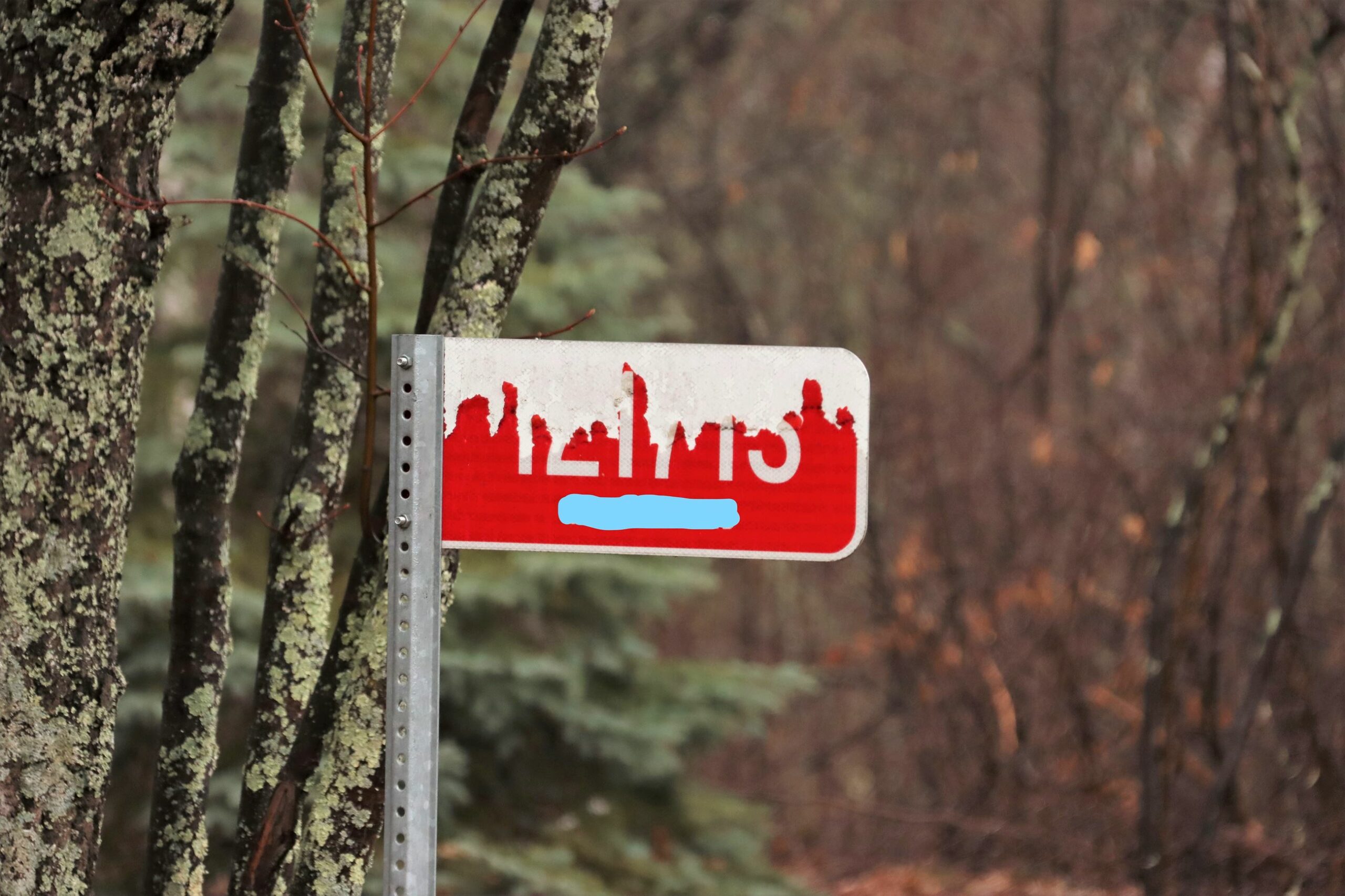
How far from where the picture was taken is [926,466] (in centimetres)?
909

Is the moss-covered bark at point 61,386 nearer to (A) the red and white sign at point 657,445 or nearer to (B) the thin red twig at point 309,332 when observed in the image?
(B) the thin red twig at point 309,332

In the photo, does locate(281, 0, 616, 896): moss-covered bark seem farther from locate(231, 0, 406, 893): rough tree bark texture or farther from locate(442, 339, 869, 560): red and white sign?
locate(442, 339, 869, 560): red and white sign

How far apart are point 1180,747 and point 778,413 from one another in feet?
16.1

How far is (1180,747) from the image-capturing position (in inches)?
231

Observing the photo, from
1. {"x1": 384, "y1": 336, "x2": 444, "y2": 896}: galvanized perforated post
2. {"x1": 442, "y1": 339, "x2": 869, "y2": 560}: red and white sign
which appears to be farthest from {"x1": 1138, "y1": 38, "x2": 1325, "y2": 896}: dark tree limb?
{"x1": 384, "y1": 336, "x2": 444, "y2": 896}: galvanized perforated post

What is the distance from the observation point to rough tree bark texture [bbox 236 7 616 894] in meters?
1.93

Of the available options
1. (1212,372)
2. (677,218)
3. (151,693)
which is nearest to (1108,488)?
(1212,372)

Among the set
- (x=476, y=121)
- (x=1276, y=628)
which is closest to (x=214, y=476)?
(x=476, y=121)

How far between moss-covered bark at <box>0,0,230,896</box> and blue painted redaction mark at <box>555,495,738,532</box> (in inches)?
28.2

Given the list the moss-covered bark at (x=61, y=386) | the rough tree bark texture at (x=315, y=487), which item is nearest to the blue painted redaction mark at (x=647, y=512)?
the moss-covered bark at (x=61, y=386)

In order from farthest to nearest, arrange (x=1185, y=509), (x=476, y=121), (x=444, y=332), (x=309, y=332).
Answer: (x=1185, y=509) → (x=476, y=121) → (x=309, y=332) → (x=444, y=332)

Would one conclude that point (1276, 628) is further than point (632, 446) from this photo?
Yes

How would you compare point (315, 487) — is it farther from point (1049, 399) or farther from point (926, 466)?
point (1049, 399)

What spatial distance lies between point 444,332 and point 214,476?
24.2 inches
